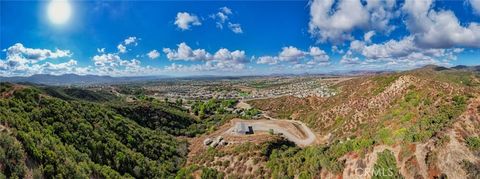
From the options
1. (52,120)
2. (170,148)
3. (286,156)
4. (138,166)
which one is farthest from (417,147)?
(52,120)

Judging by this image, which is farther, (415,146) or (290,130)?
(290,130)

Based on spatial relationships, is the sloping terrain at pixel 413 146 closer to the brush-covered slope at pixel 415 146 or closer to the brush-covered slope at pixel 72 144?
the brush-covered slope at pixel 415 146

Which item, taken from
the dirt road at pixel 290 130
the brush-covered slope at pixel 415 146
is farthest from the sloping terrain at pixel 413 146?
the dirt road at pixel 290 130

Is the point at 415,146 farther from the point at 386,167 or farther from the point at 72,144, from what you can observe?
the point at 72,144

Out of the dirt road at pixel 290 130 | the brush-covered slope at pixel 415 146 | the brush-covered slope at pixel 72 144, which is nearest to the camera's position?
the brush-covered slope at pixel 72 144

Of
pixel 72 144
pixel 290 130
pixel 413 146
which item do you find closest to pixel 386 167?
pixel 413 146

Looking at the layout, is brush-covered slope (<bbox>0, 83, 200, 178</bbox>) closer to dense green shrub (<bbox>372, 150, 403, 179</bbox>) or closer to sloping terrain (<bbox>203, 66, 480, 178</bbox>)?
sloping terrain (<bbox>203, 66, 480, 178</bbox>)

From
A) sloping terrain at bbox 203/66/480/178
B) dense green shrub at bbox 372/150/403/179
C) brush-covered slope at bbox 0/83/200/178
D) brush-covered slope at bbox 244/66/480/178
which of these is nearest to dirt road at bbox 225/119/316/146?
sloping terrain at bbox 203/66/480/178

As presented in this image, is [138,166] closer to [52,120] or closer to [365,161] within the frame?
[52,120]
